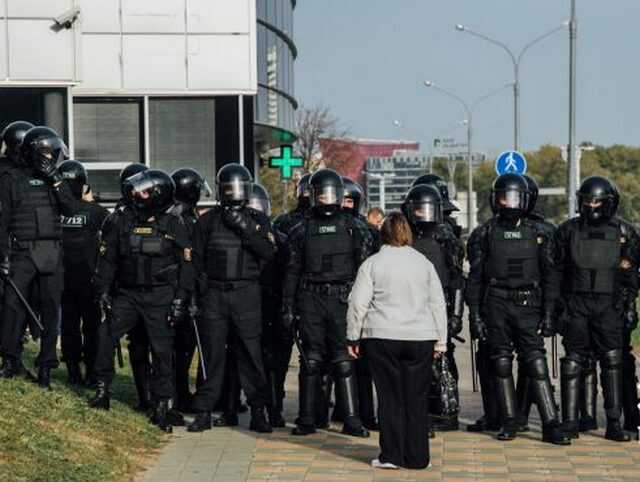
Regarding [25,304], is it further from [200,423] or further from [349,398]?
[349,398]

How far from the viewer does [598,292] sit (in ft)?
36.7

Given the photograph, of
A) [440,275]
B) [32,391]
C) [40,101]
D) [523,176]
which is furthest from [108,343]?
[40,101]

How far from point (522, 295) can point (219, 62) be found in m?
17.1

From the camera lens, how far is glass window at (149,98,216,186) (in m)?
27.6

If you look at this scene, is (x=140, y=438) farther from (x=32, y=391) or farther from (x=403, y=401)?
(x=403, y=401)

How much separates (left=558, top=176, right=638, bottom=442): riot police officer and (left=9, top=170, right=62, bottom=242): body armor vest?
13.1 ft

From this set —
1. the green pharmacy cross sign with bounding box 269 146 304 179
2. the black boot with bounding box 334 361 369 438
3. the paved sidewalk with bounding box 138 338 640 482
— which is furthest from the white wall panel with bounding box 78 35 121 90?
the black boot with bounding box 334 361 369 438

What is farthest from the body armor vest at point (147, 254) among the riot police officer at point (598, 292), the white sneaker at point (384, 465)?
the riot police officer at point (598, 292)

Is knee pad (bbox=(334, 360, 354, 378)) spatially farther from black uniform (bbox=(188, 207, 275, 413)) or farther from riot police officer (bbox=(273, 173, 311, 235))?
riot police officer (bbox=(273, 173, 311, 235))

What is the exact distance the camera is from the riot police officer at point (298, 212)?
1237 cm

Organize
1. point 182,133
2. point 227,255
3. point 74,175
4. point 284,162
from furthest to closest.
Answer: point 284,162 → point 182,133 → point 74,175 → point 227,255

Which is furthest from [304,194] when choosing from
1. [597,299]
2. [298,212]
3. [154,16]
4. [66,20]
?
[154,16]

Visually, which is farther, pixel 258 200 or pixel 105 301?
pixel 258 200

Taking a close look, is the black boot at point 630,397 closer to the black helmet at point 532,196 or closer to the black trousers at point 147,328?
the black helmet at point 532,196
